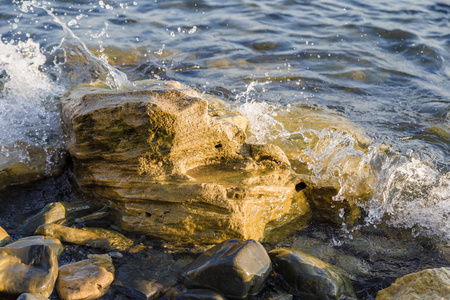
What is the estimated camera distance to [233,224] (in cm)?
338

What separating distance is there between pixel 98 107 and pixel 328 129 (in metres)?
2.57

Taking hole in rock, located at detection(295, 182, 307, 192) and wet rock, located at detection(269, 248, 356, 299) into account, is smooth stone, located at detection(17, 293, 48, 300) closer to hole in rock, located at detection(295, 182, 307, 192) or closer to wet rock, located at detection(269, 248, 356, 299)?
wet rock, located at detection(269, 248, 356, 299)

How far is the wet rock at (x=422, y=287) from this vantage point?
275 centimetres

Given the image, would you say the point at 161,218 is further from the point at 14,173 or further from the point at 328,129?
the point at 328,129

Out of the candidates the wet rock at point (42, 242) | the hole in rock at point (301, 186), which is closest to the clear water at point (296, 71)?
the hole in rock at point (301, 186)

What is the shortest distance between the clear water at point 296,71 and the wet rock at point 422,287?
1032 mm

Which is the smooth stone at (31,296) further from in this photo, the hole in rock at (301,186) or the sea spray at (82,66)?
the sea spray at (82,66)

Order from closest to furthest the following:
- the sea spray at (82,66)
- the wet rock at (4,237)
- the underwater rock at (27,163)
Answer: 1. the wet rock at (4,237)
2. the underwater rock at (27,163)
3. the sea spray at (82,66)

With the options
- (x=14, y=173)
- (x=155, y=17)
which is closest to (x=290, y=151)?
(x=14, y=173)

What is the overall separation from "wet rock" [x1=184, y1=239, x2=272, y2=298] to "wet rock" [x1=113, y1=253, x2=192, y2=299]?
5.7 inches

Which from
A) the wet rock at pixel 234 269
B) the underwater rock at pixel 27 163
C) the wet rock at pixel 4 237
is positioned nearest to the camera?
the wet rock at pixel 234 269

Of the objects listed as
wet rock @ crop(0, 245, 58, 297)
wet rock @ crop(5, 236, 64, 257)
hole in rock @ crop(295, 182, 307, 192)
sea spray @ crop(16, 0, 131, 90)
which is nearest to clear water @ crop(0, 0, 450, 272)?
sea spray @ crop(16, 0, 131, 90)

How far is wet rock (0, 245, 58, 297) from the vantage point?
2.69 m

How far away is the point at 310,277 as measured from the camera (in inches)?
117
